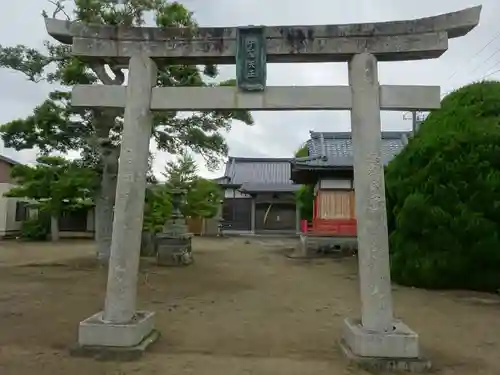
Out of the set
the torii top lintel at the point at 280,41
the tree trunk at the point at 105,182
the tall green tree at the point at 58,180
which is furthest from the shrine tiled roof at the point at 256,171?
the torii top lintel at the point at 280,41

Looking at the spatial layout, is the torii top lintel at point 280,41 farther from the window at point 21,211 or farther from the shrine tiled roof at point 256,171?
the shrine tiled roof at point 256,171

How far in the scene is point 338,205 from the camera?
20.4 meters

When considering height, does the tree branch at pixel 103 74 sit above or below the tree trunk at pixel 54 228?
above

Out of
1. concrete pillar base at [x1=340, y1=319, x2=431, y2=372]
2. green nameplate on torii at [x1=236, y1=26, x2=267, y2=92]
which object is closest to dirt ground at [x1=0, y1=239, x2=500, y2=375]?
concrete pillar base at [x1=340, y1=319, x2=431, y2=372]

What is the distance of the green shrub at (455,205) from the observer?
35.9ft

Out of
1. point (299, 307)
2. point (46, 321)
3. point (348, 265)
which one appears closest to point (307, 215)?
point (348, 265)

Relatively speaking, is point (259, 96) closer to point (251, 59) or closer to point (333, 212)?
point (251, 59)

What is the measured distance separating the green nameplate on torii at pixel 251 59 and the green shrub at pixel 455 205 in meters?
6.88

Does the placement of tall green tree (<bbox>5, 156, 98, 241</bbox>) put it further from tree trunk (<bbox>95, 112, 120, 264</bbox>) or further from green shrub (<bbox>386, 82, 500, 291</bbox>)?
green shrub (<bbox>386, 82, 500, 291</bbox>)

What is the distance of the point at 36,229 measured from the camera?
26688mm

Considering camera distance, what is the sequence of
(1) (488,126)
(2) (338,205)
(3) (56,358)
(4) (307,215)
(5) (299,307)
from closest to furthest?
(3) (56,358) < (5) (299,307) < (1) (488,126) < (2) (338,205) < (4) (307,215)

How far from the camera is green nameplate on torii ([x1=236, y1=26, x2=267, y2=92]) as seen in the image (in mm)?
6113

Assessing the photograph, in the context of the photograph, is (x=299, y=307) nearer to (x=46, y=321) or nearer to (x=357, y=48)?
(x=46, y=321)

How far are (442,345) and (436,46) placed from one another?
3.86m
